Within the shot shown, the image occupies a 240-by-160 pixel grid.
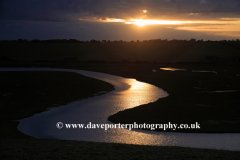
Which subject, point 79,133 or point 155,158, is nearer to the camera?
point 155,158

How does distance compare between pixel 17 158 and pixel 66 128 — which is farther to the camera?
pixel 66 128

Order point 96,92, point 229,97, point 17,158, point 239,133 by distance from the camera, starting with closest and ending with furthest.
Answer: point 17,158 → point 239,133 → point 229,97 → point 96,92

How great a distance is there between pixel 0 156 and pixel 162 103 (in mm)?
18982

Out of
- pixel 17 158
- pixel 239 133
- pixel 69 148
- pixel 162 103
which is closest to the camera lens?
pixel 17 158

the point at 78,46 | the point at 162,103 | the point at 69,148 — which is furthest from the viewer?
the point at 78,46

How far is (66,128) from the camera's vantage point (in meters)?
18.8

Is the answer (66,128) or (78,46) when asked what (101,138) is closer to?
(66,128)

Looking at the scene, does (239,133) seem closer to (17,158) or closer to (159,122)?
(159,122)

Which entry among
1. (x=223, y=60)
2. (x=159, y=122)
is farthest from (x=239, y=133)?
(x=223, y=60)

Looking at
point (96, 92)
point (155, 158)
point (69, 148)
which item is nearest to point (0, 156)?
point (69, 148)

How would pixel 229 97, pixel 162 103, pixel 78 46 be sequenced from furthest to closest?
pixel 78 46 → pixel 229 97 → pixel 162 103

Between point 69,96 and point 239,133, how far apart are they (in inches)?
813

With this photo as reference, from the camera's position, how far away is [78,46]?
163m

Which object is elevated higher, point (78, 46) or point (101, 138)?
point (78, 46)
